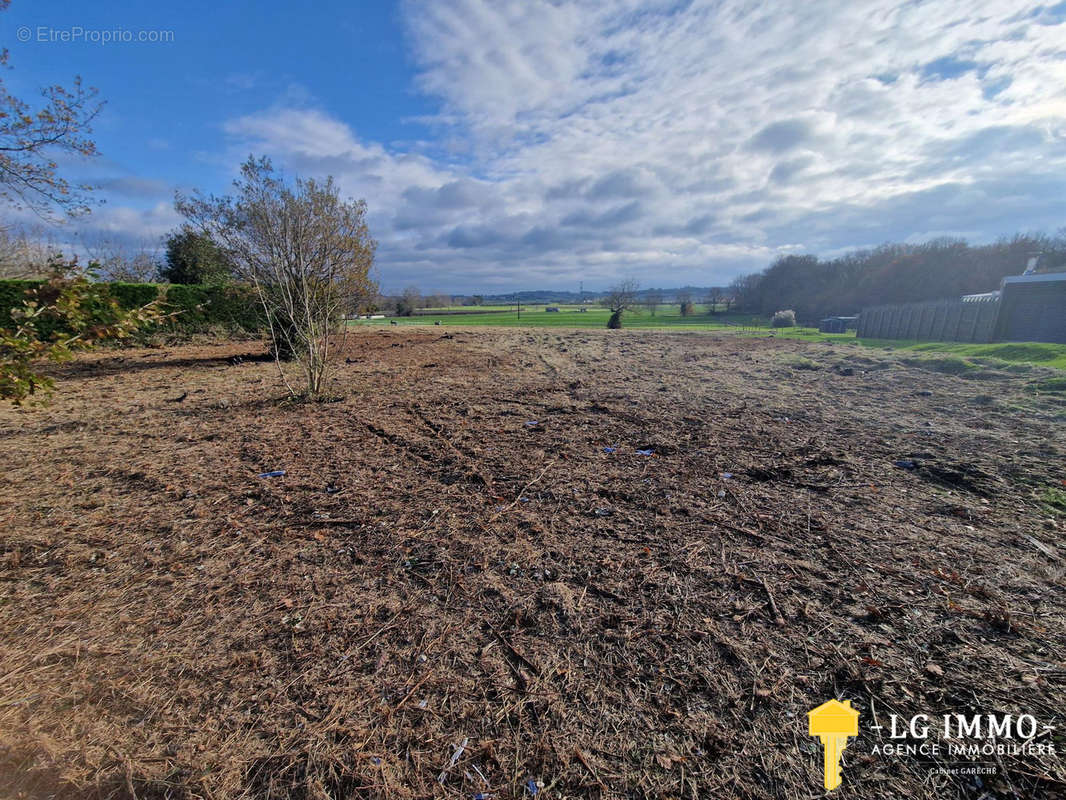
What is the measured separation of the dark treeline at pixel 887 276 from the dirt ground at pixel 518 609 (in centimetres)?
4542

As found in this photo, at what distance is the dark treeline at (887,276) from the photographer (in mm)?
41750

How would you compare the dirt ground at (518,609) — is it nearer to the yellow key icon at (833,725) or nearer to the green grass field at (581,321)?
the yellow key icon at (833,725)

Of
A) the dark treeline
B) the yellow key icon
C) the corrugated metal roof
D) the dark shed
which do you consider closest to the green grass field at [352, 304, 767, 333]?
the dark treeline

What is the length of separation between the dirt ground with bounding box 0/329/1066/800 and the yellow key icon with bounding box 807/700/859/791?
1.7 inches

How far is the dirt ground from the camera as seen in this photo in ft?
5.11

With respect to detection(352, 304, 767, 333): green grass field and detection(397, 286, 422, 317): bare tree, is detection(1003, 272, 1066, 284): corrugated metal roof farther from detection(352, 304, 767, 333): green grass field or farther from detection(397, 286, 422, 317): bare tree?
detection(397, 286, 422, 317): bare tree

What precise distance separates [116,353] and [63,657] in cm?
1408

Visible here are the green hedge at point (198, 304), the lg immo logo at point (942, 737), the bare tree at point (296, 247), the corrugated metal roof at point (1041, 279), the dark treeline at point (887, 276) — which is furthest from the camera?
the dark treeline at point (887, 276)

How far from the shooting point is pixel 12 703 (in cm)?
177

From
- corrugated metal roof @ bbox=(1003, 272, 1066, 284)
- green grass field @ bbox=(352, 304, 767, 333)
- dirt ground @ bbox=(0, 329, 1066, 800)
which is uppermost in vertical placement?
corrugated metal roof @ bbox=(1003, 272, 1066, 284)

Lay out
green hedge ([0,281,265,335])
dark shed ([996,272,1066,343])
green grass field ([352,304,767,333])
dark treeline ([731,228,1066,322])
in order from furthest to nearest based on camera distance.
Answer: dark treeline ([731,228,1066,322])
green grass field ([352,304,767,333])
dark shed ([996,272,1066,343])
green hedge ([0,281,265,335])

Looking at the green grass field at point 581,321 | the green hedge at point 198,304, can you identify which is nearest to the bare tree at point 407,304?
the green grass field at point 581,321

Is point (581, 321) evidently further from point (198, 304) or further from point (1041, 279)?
point (198, 304)

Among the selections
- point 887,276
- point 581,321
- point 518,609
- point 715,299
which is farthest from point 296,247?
point 715,299
